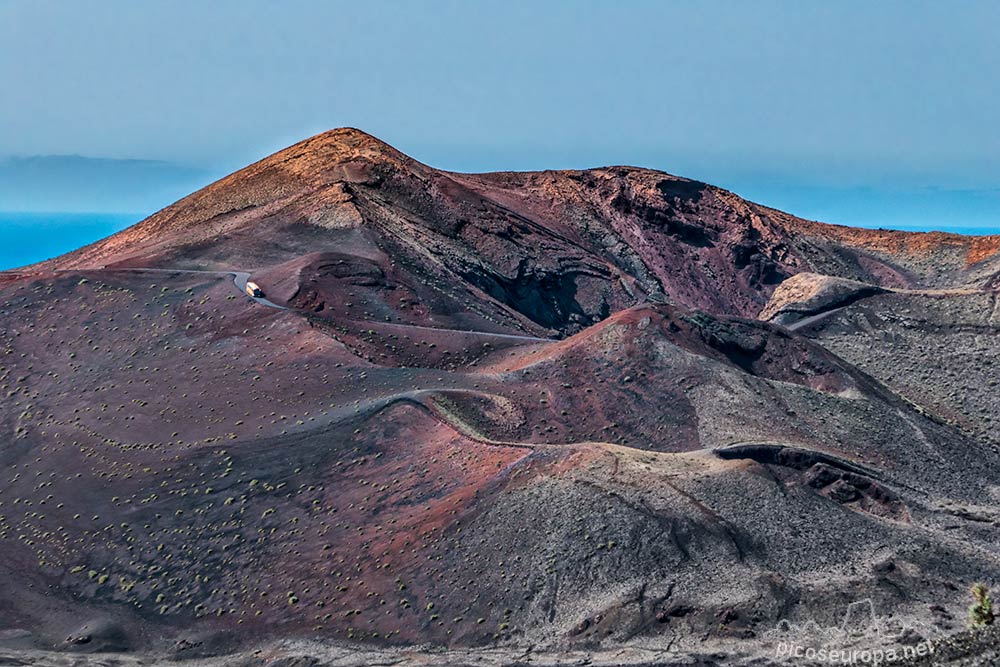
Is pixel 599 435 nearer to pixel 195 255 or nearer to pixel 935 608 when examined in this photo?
pixel 935 608

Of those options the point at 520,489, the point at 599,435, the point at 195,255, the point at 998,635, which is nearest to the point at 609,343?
the point at 599,435

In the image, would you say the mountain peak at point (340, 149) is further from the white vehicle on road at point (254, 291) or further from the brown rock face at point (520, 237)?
the white vehicle on road at point (254, 291)

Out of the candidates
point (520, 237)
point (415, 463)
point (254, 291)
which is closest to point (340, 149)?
point (520, 237)

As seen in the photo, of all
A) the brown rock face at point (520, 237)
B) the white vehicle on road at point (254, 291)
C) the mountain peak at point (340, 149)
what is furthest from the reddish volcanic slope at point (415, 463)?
the mountain peak at point (340, 149)

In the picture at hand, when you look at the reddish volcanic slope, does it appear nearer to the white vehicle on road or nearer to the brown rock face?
the brown rock face

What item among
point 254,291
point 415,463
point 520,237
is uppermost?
point 520,237

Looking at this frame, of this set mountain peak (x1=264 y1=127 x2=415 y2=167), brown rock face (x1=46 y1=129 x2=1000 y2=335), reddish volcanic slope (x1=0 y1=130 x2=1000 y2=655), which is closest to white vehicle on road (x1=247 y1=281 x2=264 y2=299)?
reddish volcanic slope (x1=0 y1=130 x2=1000 y2=655)

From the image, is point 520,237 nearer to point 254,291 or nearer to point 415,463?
point 254,291

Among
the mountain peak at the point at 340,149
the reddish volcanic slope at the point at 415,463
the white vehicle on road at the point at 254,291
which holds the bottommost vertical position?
the reddish volcanic slope at the point at 415,463
